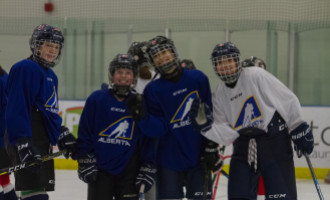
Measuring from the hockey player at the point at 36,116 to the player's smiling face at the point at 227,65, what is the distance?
2.72 ft

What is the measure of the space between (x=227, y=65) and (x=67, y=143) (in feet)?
2.95

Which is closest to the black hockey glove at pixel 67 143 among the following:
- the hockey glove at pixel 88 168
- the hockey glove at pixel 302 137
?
the hockey glove at pixel 88 168

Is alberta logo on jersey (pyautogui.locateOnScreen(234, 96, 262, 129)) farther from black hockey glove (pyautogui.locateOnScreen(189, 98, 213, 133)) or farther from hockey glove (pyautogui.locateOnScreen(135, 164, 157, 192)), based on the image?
hockey glove (pyautogui.locateOnScreen(135, 164, 157, 192))

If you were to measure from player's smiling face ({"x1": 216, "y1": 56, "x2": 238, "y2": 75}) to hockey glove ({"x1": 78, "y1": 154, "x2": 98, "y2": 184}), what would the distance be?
766mm

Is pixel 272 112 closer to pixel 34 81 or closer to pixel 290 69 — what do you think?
pixel 34 81

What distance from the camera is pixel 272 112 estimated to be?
297cm

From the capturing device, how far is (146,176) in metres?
2.84

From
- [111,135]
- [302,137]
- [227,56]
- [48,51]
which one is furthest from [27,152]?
[302,137]

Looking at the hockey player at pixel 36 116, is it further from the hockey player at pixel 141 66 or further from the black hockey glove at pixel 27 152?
the hockey player at pixel 141 66

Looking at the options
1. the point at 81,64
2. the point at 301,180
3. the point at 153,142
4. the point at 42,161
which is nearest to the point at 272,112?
the point at 153,142

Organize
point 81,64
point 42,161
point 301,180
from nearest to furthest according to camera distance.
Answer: point 42,161, point 301,180, point 81,64

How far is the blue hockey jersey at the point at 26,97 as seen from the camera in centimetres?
283

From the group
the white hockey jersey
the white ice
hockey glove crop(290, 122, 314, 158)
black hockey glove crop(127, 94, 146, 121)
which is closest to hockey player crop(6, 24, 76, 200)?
black hockey glove crop(127, 94, 146, 121)

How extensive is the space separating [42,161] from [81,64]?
5.14m
